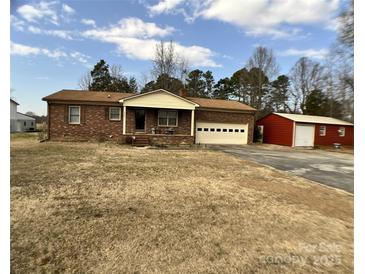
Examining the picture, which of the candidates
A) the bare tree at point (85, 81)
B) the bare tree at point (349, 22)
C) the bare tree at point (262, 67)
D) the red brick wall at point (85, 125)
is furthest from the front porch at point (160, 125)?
the bare tree at point (85, 81)

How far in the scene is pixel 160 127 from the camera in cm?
1750

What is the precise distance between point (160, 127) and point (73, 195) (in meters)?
12.7

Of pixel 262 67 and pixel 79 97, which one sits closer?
pixel 79 97

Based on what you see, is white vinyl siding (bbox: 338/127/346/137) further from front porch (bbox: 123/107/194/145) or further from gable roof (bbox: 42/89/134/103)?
gable roof (bbox: 42/89/134/103)

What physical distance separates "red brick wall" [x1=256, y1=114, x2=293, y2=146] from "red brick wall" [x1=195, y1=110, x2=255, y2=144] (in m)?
3.63

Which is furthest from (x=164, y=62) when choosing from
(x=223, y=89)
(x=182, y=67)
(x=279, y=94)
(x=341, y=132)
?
(x=341, y=132)

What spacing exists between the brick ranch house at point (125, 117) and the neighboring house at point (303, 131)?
27.8 feet

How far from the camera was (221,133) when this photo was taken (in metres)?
19.5

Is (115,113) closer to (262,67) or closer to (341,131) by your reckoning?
(341,131)

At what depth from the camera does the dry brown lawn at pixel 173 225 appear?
277cm

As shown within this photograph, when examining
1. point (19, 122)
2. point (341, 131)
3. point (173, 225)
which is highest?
point (19, 122)

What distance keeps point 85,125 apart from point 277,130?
57.3 ft

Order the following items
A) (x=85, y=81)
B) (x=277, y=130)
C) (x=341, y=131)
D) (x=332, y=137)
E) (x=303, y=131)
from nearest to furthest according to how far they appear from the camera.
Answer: (x=303, y=131) < (x=277, y=130) < (x=332, y=137) < (x=341, y=131) < (x=85, y=81)
